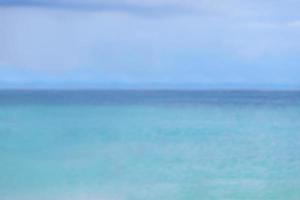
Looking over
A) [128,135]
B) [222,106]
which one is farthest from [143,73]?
[222,106]

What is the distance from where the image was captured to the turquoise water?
203cm

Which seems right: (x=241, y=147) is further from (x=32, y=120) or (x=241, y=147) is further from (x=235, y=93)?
(x=32, y=120)

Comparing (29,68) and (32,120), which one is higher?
(29,68)

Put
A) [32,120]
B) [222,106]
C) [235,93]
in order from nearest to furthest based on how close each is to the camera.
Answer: [235,93], [32,120], [222,106]

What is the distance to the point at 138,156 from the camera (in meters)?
2.08

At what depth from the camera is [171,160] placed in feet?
6.66

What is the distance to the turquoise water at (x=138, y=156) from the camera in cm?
203

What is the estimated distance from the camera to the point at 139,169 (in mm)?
2039

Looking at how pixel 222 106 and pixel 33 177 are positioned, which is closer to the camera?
pixel 33 177

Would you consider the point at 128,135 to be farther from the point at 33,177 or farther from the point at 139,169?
the point at 33,177

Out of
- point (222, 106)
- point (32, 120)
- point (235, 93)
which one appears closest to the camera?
point (235, 93)


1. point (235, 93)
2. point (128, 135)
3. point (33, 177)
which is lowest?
point (33, 177)

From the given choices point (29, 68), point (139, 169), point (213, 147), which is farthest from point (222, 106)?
point (29, 68)

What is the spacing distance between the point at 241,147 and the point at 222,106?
1.99 feet
